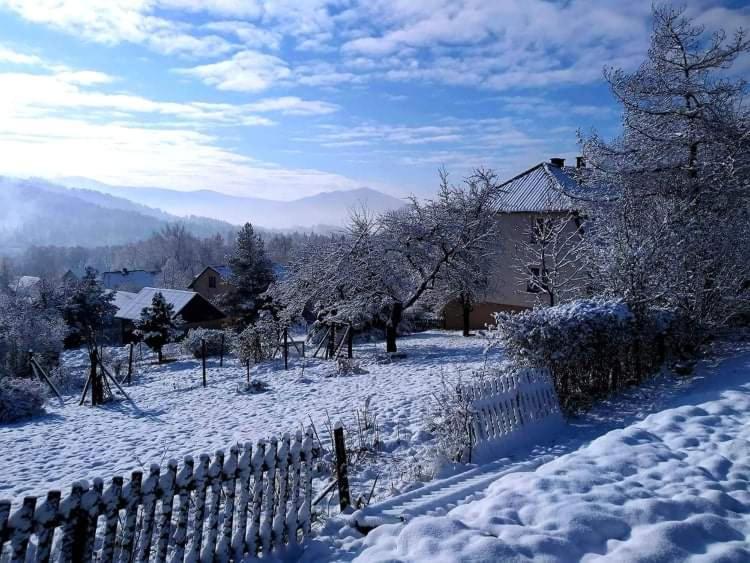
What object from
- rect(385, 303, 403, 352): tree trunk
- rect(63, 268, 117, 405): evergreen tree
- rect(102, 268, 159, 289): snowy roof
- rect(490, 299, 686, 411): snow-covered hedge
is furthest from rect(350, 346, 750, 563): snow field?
rect(102, 268, 159, 289): snowy roof

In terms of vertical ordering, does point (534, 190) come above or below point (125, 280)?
above

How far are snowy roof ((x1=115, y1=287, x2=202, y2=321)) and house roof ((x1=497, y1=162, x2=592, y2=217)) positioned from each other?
2498 centimetres

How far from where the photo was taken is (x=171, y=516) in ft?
13.5

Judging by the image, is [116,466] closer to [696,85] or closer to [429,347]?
[429,347]

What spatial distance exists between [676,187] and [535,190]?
13.2 meters

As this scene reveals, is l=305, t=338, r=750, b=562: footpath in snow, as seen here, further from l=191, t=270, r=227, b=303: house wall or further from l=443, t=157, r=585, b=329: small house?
l=191, t=270, r=227, b=303: house wall

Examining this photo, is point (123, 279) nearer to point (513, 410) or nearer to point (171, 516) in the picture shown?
point (513, 410)

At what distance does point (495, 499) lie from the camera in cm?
465

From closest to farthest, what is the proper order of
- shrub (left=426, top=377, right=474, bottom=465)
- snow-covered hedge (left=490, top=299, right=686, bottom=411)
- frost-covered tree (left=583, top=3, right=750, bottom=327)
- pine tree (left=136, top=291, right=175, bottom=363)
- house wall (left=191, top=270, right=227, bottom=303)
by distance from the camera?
shrub (left=426, top=377, right=474, bottom=465) < snow-covered hedge (left=490, top=299, right=686, bottom=411) < frost-covered tree (left=583, top=3, right=750, bottom=327) < pine tree (left=136, top=291, right=175, bottom=363) < house wall (left=191, top=270, right=227, bottom=303)

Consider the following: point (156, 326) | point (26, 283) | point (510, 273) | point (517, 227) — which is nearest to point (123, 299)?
point (156, 326)

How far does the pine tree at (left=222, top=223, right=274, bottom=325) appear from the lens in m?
35.2

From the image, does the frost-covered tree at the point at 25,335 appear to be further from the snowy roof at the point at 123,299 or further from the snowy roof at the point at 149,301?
the snowy roof at the point at 123,299

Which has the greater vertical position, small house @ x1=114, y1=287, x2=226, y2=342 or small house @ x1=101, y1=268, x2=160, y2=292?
small house @ x1=101, y1=268, x2=160, y2=292

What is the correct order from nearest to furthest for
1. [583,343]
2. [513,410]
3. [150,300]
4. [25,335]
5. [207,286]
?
[513,410], [583,343], [25,335], [150,300], [207,286]
